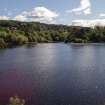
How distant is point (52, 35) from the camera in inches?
7387

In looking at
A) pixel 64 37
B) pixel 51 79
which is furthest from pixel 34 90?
pixel 64 37

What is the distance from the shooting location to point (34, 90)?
3903 centimetres

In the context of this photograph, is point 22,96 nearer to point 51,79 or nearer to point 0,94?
point 0,94

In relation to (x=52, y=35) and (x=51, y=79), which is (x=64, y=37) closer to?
(x=52, y=35)

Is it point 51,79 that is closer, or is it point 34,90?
point 34,90

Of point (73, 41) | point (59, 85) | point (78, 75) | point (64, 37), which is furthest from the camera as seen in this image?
point (64, 37)

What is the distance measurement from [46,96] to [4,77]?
15138 millimetres

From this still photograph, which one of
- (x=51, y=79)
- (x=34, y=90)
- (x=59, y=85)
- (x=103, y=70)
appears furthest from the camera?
(x=103, y=70)

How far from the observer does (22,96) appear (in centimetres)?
3625

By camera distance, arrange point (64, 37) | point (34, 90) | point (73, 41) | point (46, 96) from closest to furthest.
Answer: point (46, 96) < point (34, 90) < point (73, 41) < point (64, 37)

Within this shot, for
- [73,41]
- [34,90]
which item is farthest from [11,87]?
[73,41]

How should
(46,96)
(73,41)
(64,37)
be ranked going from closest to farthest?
(46,96), (73,41), (64,37)

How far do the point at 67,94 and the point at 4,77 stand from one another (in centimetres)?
1556

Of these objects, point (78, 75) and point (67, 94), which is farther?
point (78, 75)
